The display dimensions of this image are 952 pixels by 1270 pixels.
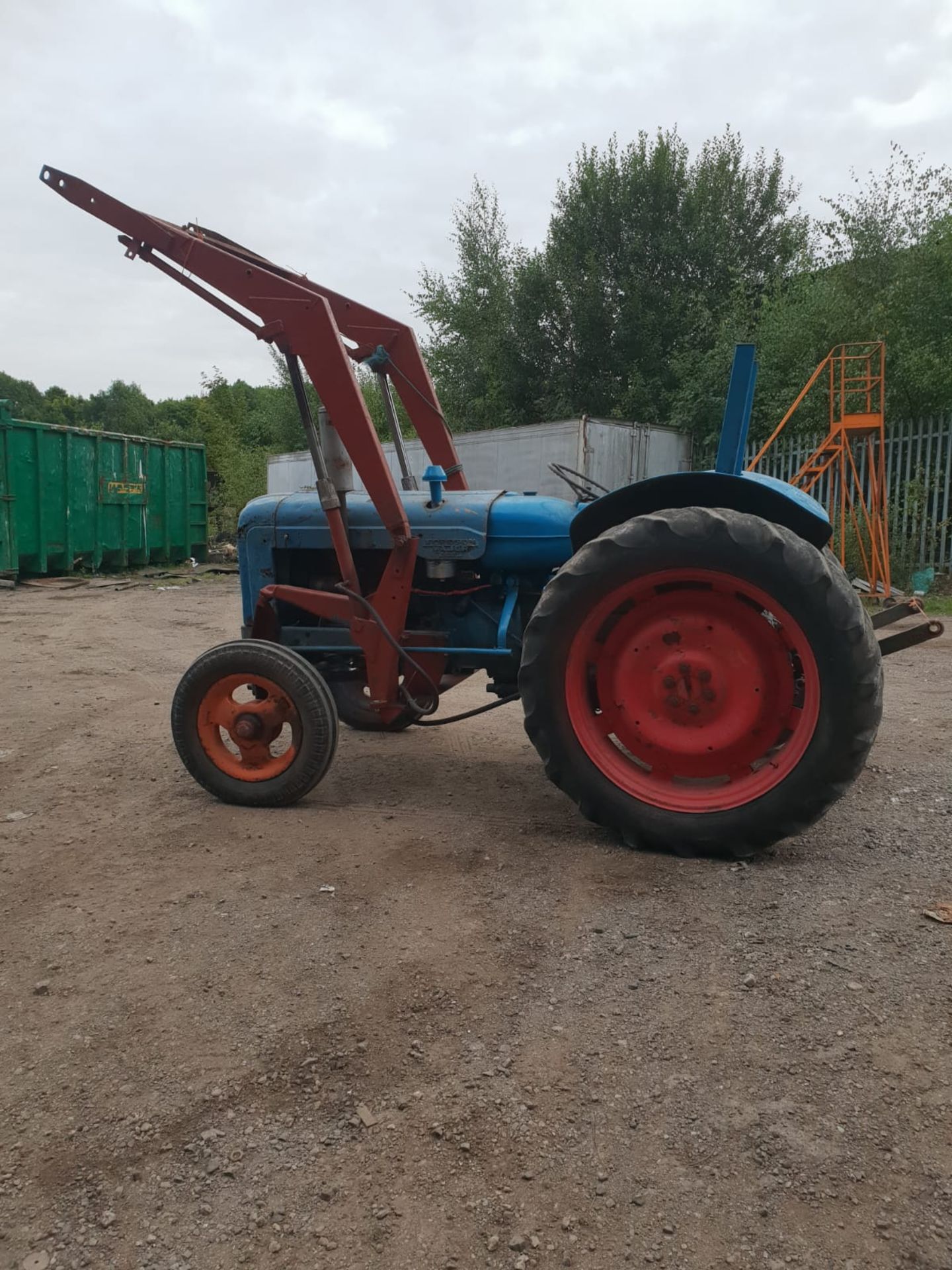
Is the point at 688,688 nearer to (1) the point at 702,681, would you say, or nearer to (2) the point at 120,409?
(1) the point at 702,681

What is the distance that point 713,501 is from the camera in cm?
325

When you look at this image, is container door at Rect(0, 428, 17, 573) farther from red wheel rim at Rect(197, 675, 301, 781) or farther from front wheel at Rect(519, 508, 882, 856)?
front wheel at Rect(519, 508, 882, 856)

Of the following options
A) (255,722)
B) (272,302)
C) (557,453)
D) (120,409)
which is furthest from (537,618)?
(120,409)

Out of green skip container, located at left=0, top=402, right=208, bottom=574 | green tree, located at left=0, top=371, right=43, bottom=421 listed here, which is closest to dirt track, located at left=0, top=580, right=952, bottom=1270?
green skip container, located at left=0, top=402, right=208, bottom=574

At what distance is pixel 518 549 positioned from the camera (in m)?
3.79

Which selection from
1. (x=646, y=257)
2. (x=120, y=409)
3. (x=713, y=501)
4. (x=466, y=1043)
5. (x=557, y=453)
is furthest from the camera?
(x=120, y=409)

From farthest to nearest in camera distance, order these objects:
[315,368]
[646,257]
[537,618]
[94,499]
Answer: [646,257] → [94,499] → [315,368] → [537,618]

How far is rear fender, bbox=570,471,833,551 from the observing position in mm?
3170

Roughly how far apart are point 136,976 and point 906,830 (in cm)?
262

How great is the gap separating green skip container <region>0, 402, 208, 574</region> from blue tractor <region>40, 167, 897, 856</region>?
11.1 m

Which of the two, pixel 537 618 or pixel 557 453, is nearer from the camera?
pixel 537 618

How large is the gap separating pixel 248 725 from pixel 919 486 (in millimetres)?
10130

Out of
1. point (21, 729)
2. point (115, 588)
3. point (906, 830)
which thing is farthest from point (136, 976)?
point (115, 588)

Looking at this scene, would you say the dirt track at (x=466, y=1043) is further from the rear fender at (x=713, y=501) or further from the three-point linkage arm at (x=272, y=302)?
the three-point linkage arm at (x=272, y=302)
